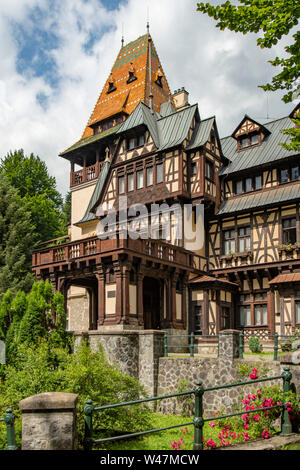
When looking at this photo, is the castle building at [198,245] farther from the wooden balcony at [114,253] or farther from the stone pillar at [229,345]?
the stone pillar at [229,345]

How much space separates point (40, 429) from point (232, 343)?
1041 centimetres

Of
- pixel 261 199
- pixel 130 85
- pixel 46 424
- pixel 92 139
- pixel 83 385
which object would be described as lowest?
pixel 83 385

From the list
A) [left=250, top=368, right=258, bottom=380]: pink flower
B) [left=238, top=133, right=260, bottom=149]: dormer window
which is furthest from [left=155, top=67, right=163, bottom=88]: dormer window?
[left=250, top=368, right=258, bottom=380]: pink flower

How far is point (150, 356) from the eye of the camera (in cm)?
1852

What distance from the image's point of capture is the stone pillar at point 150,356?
18.3 m

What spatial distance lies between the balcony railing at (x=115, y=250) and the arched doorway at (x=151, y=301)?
199cm

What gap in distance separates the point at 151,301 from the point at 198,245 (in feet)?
13.0

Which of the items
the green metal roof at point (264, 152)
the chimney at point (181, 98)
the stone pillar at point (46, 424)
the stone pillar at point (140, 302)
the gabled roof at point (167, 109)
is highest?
the chimney at point (181, 98)

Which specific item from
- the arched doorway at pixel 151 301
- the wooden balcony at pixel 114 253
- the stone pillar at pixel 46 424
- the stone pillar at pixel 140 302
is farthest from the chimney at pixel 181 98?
the stone pillar at pixel 46 424

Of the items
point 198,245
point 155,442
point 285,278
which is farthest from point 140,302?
point 155,442

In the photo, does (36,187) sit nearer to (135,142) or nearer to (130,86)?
(130,86)

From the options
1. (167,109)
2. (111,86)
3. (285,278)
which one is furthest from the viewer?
(111,86)

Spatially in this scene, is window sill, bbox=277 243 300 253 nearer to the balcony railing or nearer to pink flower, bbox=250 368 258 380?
the balcony railing

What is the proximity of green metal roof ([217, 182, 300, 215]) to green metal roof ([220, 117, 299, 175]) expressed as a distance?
1.50 meters
